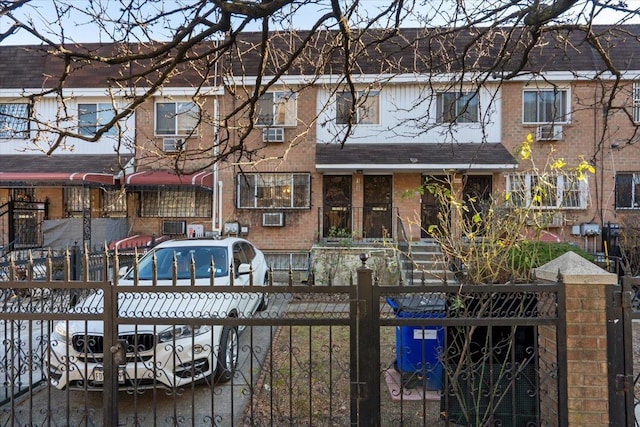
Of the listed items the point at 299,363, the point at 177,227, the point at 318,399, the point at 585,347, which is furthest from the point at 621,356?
the point at 177,227

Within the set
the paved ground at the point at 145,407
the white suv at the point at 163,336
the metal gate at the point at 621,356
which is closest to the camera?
the metal gate at the point at 621,356

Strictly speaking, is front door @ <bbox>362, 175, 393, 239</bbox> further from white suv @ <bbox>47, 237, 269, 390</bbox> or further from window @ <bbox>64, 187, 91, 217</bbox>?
window @ <bbox>64, 187, 91, 217</bbox>

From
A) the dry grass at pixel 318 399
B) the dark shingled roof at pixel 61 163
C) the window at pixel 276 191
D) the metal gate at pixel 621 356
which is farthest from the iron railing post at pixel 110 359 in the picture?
the dark shingled roof at pixel 61 163

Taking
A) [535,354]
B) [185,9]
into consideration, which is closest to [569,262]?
[535,354]

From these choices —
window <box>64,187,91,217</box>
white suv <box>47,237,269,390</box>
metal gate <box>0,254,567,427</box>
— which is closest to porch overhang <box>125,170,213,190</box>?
window <box>64,187,91,217</box>

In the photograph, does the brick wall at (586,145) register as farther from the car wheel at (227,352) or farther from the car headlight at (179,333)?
the car headlight at (179,333)

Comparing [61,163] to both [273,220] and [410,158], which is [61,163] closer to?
[273,220]

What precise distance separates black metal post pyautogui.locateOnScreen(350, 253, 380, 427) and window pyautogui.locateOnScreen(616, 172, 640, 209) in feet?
44.6

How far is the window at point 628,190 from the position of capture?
43.0 feet

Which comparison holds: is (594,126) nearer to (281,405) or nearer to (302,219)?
(302,219)

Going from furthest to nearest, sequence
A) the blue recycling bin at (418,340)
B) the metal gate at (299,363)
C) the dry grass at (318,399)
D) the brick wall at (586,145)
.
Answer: the brick wall at (586,145) → the blue recycling bin at (418,340) → the dry grass at (318,399) → the metal gate at (299,363)

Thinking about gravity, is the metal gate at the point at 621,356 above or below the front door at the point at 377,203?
below

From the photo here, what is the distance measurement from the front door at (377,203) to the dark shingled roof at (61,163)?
802 cm

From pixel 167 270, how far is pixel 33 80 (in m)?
13.3
